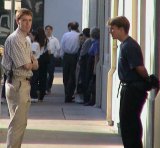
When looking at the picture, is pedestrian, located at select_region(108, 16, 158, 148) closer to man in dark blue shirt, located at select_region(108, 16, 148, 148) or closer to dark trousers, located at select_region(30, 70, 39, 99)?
man in dark blue shirt, located at select_region(108, 16, 148, 148)

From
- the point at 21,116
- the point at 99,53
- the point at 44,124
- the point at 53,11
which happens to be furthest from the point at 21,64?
the point at 53,11

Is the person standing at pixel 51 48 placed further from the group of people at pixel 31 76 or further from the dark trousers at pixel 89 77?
the group of people at pixel 31 76

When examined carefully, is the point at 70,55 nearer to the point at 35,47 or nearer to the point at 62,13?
the point at 35,47

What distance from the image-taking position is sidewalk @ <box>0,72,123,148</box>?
465 inches

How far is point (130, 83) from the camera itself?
9062 mm

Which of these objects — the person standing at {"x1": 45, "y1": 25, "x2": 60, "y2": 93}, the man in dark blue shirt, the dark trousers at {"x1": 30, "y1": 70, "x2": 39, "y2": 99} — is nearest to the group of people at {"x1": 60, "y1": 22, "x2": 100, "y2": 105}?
the dark trousers at {"x1": 30, "y1": 70, "x2": 39, "y2": 99}

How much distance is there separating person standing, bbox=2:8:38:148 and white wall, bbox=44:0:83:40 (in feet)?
91.1

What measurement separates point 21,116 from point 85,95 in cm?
883

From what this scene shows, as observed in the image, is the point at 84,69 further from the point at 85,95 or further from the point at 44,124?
the point at 44,124

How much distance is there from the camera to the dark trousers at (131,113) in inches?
357

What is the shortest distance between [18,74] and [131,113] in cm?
153

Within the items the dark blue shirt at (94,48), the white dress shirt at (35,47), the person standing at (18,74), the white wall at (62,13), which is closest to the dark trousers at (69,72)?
the white dress shirt at (35,47)

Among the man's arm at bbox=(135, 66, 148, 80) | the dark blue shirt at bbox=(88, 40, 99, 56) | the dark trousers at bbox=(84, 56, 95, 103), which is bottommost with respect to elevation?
the dark trousers at bbox=(84, 56, 95, 103)

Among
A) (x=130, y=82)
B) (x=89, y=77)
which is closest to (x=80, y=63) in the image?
(x=89, y=77)
